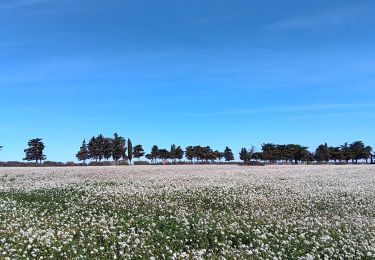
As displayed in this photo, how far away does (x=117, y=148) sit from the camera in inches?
4889

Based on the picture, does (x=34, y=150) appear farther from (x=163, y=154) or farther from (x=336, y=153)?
(x=336, y=153)

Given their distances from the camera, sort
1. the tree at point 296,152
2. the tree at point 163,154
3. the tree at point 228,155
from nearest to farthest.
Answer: the tree at point 163,154, the tree at point 228,155, the tree at point 296,152

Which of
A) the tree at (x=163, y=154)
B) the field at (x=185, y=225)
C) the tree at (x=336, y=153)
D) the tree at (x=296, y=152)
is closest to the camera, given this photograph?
the field at (x=185, y=225)

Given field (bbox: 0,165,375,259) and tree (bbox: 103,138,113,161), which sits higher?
tree (bbox: 103,138,113,161)

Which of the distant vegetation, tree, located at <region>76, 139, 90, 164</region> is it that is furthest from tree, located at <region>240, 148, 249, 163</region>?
tree, located at <region>76, 139, 90, 164</region>

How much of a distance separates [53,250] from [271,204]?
12449 millimetres

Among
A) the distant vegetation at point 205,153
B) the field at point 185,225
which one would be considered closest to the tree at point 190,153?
the distant vegetation at point 205,153

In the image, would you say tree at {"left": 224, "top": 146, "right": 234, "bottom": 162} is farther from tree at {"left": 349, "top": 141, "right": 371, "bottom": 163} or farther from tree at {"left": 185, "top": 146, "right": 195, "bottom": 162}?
tree at {"left": 349, "top": 141, "right": 371, "bottom": 163}

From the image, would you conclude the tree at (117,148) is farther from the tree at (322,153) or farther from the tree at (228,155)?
the tree at (322,153)

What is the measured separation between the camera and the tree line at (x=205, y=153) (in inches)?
4818

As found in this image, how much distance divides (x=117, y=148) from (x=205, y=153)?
103 feet

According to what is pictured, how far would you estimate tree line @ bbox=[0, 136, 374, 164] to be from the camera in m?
122

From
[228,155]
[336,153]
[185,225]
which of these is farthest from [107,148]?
[185,225]

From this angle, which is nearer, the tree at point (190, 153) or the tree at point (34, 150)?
the tree at point (34, 150)
